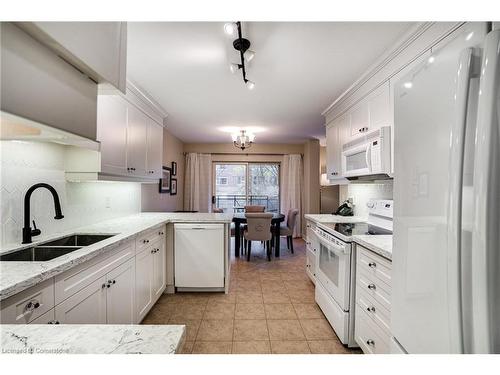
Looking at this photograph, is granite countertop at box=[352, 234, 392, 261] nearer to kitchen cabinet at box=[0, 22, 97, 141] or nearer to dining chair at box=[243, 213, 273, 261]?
kitchen cabinet at box=[0, 22, 97, 141]

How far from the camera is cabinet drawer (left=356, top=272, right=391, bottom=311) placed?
1380 millimetres

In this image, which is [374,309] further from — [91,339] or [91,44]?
[91,44]

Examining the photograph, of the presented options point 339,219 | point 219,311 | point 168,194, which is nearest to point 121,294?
point 219,311

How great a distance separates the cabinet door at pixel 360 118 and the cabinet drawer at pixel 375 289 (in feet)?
4.80

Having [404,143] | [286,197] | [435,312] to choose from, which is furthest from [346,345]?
[286,197]

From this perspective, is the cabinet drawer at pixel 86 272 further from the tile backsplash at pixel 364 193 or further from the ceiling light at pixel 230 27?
the tile backsplash at pixel 364 193

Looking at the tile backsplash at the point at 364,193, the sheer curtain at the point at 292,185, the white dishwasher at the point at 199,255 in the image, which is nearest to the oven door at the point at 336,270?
the tile backsplash at the point at 364,193

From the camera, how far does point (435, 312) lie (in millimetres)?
717

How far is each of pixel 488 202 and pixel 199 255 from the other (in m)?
2.61

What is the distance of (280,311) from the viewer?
2441 millimetres

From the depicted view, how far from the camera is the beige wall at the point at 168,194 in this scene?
12.4 feet

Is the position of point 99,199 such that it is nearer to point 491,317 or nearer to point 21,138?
point 21,138

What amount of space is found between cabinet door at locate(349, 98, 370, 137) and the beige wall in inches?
121

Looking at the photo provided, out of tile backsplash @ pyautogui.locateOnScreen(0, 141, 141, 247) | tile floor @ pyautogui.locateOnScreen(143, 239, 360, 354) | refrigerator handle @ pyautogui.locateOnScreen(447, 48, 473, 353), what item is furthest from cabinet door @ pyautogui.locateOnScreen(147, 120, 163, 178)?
refrigerator handle @ pyautogui.locateOnScreen(447, 48, 473, 353)
